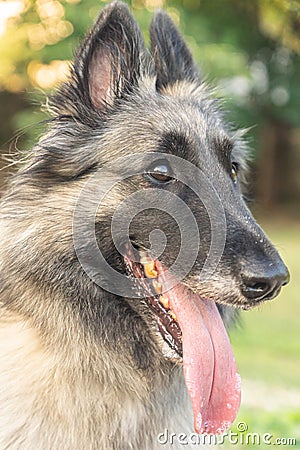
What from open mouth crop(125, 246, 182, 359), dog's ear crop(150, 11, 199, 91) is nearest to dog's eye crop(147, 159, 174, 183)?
open mouth crop(125, 246, 182, 359)

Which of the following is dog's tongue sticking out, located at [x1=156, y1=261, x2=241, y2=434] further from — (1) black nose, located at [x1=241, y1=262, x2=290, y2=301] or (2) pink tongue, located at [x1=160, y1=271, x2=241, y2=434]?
(1) black nose, located at [x1=241, y1=262, x2=290, y2=301]

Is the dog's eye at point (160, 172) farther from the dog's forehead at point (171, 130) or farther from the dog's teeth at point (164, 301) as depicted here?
the dog's teeth at point (164, 301)

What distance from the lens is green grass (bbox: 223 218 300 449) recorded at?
542 centimetres

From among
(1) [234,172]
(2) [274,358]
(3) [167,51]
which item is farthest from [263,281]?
(2) [274,358]

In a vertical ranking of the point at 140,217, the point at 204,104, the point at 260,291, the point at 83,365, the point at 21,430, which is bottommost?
the point at 21,430

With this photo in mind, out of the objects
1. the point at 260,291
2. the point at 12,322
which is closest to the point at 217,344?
the point at 260,291

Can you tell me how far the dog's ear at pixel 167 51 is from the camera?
4.32m

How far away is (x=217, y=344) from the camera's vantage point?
11.8 feet

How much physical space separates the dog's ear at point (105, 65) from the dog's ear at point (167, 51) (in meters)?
0.29

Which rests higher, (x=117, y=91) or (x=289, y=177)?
(x=117, y=91)

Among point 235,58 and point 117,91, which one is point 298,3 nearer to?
A: point 117,91

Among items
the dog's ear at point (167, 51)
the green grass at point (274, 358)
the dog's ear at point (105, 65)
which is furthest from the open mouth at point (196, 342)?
the dog's ear at point (167, 51)

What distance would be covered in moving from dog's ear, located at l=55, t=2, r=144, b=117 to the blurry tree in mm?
233

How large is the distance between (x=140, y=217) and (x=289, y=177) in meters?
27.4
